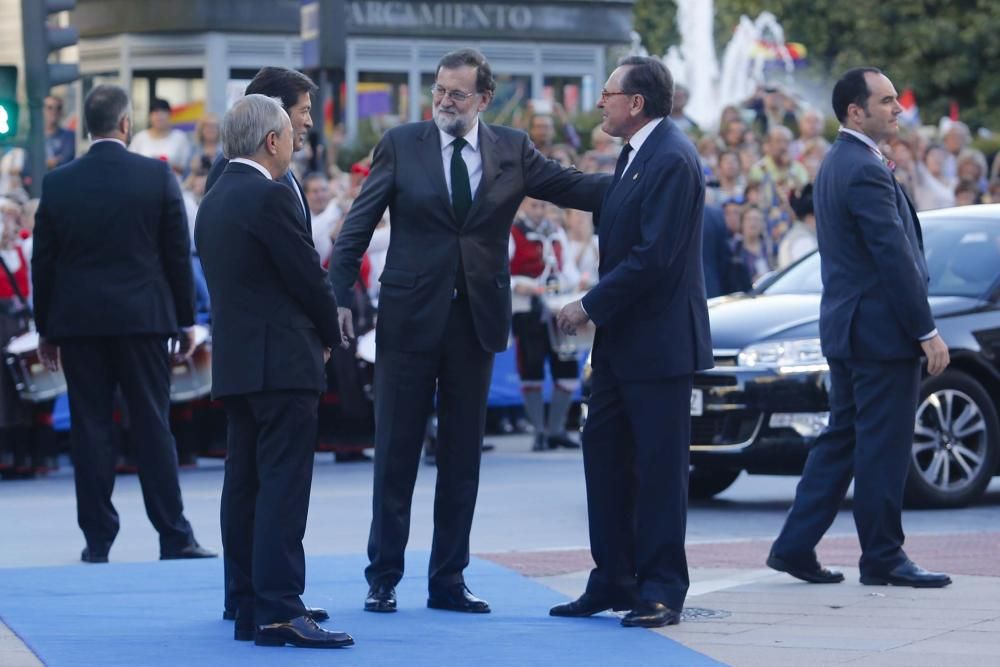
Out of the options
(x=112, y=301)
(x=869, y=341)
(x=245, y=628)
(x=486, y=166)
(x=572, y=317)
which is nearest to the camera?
(x=245, y=628)

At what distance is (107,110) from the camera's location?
10086 millimetres

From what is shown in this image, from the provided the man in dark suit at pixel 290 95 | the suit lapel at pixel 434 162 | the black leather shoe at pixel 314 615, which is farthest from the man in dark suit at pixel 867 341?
the man in dark suit at pixel 290 95

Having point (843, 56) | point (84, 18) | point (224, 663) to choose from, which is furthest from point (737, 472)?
point (843, 56)

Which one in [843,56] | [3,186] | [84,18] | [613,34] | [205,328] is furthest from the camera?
[843,56]

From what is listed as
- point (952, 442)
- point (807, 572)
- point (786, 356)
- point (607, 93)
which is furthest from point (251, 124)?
point (952, 442)

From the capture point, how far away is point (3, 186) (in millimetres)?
18672

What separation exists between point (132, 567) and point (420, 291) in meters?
2.22

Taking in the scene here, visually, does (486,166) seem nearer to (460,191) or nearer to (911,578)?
(460,191)

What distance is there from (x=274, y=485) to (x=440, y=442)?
3.64 feet

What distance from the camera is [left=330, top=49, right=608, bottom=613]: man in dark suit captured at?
815 cm

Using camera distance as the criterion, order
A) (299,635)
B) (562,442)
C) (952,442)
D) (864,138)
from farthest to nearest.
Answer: (562,442), (952,442), (864,138), (299,635)

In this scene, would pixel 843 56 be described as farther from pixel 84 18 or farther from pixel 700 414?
pixel 700 414

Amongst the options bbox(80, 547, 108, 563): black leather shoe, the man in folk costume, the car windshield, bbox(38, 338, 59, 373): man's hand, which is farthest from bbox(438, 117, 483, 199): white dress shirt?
the man in folk costume

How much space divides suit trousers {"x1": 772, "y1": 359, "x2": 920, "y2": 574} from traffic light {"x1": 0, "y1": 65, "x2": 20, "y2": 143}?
20.1 feet
